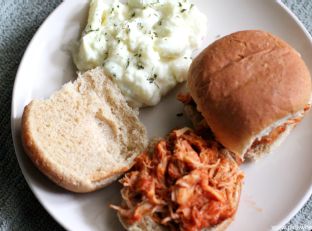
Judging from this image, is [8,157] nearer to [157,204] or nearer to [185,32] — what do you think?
[157,204]

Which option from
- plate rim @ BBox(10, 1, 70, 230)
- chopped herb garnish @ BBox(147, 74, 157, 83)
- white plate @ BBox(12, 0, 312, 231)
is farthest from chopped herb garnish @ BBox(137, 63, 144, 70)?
plate rim @ BBox(10, 1, 70, 230)

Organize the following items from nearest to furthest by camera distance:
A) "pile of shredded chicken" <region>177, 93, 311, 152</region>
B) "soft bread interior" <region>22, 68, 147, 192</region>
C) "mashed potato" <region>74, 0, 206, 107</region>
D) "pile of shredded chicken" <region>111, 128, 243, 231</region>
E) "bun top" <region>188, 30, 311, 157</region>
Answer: "pile of shredded chicken" <region>111, 128, 243, 231</region>
"bun top" <region>188, 30, 311, 157</region>
"soft bread interior" <region>22, 68, 147, 192</region>
"pile of shredded chicken" <region>177, 93, 311, 152</region>
"mashed potato" <region>74, 0, 206, 107</region>

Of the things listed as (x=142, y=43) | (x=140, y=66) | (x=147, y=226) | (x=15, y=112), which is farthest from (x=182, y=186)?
(x=15, y=112)

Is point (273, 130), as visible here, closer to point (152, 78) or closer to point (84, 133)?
point (152, 78)

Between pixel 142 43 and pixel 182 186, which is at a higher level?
pixel 142 43

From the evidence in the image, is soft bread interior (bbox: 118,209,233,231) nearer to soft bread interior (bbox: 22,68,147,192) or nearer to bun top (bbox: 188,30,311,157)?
soft bread interior (bbox: 22,68,147,192)

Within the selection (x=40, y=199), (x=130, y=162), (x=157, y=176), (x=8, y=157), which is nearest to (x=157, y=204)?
(x=157, y=176)
